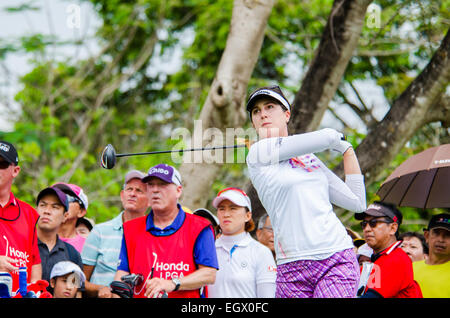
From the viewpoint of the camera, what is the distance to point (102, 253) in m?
5.63

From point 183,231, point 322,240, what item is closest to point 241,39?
point 183,231

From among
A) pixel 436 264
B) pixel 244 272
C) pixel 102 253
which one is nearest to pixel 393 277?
pixel 436 264

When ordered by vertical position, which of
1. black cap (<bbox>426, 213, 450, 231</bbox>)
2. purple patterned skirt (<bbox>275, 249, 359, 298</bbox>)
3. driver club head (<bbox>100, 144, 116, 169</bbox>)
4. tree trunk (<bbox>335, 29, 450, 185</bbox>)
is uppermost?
tree trunk (<bbox>335, 29, 450, 185</bbox>)

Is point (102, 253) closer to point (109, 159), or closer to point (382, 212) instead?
point (109, 159)

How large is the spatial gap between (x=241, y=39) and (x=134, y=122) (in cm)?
1108

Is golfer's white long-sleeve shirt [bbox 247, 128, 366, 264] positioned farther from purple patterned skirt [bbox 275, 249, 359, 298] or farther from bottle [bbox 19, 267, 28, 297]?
bottle [bbox 19, 267, 28, 297]

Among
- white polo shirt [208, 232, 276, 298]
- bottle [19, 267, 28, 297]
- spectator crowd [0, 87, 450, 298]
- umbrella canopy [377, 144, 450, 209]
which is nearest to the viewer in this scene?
spectator crowd [0, 87, 450, 298]

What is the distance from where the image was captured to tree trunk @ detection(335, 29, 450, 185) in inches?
304

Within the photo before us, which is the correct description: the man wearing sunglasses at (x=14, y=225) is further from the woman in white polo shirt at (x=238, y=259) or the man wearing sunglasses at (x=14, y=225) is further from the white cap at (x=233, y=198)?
the white cap at (x=233, y=198)

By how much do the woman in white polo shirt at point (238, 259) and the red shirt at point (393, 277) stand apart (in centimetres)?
96

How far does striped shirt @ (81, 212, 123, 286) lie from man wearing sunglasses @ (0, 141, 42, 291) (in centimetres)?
102

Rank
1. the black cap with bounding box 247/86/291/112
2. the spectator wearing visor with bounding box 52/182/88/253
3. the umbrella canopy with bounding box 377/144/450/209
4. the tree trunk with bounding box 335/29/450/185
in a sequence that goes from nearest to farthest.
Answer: the black cap with bounding box 247/86/291/112 → the umbrella canopy with bounding box 377/144/450/209 → the spectator wearing visor with bounding box 52/182/88/253 → the tree trunk with bounding box 335/29/450/185

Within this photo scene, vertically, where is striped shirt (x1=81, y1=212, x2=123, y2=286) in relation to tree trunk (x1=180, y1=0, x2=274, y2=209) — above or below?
below

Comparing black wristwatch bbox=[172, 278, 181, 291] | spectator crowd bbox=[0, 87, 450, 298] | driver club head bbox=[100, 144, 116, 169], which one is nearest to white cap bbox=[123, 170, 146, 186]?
spectator crowd bbox=[0, 87, 450, 298]
